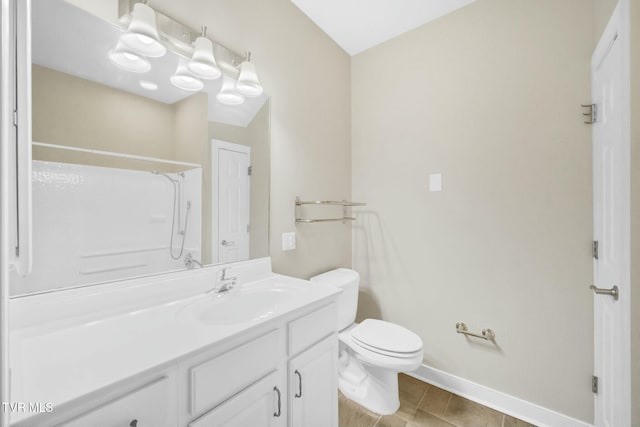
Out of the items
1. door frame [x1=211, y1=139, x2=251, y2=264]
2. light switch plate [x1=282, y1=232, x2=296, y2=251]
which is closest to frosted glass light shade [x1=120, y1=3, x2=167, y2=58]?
door frame [x1=211, y1=139, x2=251, y2=264]

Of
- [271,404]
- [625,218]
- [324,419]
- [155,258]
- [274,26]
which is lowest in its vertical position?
[324,419]

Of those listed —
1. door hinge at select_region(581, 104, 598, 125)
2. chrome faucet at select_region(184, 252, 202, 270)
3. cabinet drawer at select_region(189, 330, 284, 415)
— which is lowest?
cabinet drawer at select_region(189, 330, 284, 415)

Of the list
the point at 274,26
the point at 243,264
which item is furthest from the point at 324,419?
the point at 274,26

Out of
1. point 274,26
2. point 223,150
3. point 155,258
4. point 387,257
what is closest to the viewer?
point 155,258

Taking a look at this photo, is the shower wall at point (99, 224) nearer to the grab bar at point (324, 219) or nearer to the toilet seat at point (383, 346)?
the grab bar at point (324, 219)

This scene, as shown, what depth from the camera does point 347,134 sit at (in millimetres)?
2225

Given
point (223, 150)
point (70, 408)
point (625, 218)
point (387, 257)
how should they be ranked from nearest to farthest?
point (70, 408)
point (625, 218)
point (223, 150)
point (387, 257)

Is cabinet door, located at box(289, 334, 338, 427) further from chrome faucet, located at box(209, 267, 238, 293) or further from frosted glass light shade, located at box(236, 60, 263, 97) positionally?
frosted glass light shade, located at box(236, 60, 263, 97)

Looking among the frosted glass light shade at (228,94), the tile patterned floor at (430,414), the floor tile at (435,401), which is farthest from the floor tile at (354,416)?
the frosted glass light shade at (228,94)

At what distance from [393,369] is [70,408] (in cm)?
136

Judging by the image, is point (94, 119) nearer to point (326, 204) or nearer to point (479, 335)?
point (326, 204)

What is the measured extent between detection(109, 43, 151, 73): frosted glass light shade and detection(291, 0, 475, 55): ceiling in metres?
1.15

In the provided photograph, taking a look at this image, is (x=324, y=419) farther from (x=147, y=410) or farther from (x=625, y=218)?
(x=625, y=218)

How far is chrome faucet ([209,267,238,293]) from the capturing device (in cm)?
119
